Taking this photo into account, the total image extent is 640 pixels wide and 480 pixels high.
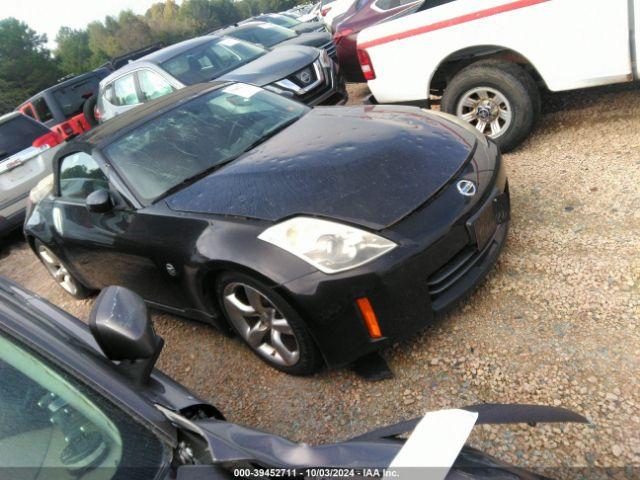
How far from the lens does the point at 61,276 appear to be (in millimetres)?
4629

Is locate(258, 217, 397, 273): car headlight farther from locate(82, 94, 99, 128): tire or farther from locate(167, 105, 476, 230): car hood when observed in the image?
locate(82, 94, 99, 128): tire

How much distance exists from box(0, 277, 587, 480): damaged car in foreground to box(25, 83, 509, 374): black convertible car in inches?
38.6

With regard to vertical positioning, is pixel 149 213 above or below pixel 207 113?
below

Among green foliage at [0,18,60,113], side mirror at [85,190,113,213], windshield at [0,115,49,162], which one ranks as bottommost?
side mirror at [85,190,113,213]

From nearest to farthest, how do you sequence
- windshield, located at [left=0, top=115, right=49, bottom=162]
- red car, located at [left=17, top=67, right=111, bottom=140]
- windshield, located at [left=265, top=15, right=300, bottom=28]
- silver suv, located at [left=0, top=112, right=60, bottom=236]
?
silver suv, located at [left=0, top=112, right=60, bottom=236] → windshield, located at [left=0, top=115, right=49, bottom=162] → red car, located at [left=17, top=67, right=111, bottom=140] → windshield, located at [left=265, top=15, right=300, bottom=28]

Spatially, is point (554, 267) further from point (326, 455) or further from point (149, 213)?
point (149, 213)

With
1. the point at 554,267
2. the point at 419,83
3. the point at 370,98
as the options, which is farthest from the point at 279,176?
the point at 370,98

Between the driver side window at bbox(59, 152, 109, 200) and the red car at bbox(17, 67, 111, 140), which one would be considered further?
the red car at bbox(17, 67, 111, 140)

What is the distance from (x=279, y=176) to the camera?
2.84 meters

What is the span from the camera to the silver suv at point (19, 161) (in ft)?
21.0

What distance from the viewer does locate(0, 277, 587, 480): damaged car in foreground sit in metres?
1.20

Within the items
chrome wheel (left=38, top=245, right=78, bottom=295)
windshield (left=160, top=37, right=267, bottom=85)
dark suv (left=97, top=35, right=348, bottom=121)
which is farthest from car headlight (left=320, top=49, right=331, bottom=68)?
chrome wheel (left=38, top=245, right=78, bottom=295)

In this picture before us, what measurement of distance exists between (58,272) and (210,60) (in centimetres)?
414

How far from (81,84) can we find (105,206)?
8.69 m
